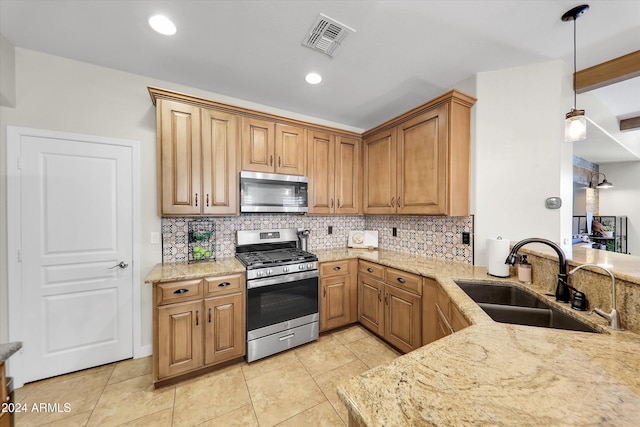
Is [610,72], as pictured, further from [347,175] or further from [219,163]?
[219,163]

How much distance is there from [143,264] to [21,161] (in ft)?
3.97

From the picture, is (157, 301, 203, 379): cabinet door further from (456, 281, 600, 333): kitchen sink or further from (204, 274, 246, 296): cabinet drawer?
(456, 281, 600, 333): kitchen sink

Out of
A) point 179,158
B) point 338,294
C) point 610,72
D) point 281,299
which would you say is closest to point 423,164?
point 610,72

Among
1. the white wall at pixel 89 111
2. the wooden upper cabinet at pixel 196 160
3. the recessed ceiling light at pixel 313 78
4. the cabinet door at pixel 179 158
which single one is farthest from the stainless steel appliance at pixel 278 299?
the recessed ceiling light at pixel 313 78

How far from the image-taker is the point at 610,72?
6.34 feet

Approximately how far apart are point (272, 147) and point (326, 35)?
118 cm

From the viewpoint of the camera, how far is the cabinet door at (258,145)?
96.1 inches

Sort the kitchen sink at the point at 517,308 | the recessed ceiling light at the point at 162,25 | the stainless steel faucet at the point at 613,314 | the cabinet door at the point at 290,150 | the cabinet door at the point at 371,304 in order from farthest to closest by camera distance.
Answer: the cabinet door at the point at 290,150 < the cabinet door at the point at 371,304 < the recessed ceiling light at the point at 162,25 < the kitchen sink at the point at 517,308 < the stainless steel faucet at the point at 613,314

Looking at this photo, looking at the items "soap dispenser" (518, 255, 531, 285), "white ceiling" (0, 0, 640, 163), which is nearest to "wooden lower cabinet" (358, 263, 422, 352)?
"soap dispenser" (518, 255, 531, 285)

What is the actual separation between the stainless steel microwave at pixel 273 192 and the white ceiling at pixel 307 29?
0.94m

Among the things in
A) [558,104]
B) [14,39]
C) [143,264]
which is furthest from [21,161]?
[558,104]

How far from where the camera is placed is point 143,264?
2281 millimetres

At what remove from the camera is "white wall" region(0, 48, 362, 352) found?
6.21 feet

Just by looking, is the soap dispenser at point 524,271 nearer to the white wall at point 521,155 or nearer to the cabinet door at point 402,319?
the white wall at point 521,155
